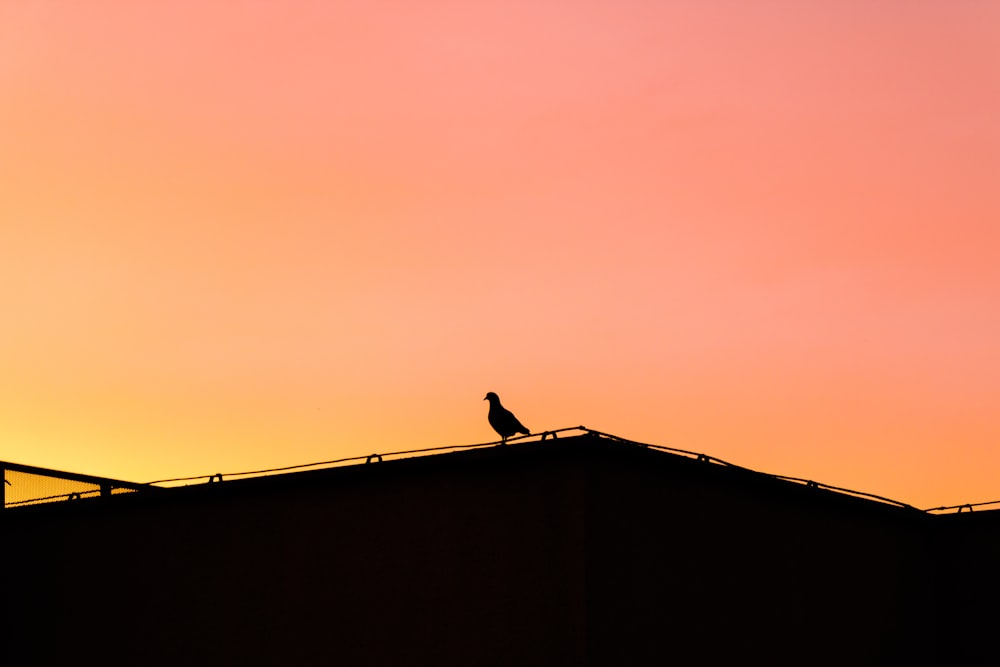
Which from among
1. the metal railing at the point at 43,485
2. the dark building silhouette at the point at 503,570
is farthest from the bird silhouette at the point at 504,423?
the metal railing at the point at 43,485

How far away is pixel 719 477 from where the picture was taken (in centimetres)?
1684

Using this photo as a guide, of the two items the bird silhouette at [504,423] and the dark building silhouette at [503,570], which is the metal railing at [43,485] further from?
the bird silhouette at [504,423]

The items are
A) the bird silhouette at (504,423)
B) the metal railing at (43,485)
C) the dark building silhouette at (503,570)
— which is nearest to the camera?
the dark building silhouette at (503,570)

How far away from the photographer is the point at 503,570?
15250mm

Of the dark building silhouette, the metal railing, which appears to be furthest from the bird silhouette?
the metal railing

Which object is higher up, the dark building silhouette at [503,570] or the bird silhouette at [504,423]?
the bird silhouette at [504,423]

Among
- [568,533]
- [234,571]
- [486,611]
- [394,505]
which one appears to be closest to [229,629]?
[234,571]

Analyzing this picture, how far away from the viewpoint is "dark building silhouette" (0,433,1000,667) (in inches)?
591

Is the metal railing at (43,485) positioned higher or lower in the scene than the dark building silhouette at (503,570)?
higher

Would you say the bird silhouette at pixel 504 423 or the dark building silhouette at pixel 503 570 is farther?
the bird silhouette at pixel 504 423

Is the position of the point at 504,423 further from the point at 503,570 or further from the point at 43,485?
the point at 43,485

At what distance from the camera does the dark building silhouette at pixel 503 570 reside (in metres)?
15.0

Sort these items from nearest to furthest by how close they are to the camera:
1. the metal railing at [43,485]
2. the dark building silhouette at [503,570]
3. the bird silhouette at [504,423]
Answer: the dark building silhouette at [503,570] → the bird silhouette at [504,423] → the metal railing at [43,485]

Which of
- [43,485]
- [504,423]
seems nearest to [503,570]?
[504,423]
